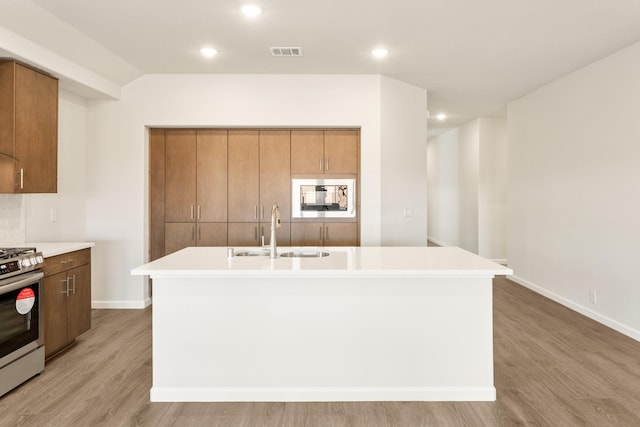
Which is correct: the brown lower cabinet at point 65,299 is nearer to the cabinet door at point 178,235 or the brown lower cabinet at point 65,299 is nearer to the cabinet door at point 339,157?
the cabinet door at point 178,235

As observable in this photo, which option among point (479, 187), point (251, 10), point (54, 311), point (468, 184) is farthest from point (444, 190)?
point (54, 311)

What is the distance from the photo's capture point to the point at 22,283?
282 centimetres

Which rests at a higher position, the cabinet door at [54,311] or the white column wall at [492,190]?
the white column wall at [492,190]

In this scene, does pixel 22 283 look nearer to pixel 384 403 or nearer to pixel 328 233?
pixel 384 403

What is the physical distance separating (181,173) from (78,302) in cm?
187

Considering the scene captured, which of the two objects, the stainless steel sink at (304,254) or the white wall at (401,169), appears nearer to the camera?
the stainless steel sink at (304,254)

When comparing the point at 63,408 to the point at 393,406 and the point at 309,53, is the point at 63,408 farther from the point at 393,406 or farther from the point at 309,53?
the point at 309,53

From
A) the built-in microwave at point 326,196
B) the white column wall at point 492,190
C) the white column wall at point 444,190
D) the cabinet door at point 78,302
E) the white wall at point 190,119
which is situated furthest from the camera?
the white column wall at point 444,190

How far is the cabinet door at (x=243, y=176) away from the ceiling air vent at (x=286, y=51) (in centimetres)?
110

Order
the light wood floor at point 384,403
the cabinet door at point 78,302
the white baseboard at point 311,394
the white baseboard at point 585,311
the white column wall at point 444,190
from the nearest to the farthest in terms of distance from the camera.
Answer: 1. the light wood floor at point 384,403
2. the white baseboard at point 311,394
3. the cabinet door at point 78,302
4. the white baseboard at point 585,311
5. the white column wall at point 444,190

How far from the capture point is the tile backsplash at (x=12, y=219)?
11.7 ft

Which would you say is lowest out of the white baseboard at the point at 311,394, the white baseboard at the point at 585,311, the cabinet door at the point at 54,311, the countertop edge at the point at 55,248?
the white baseboard at the point at 311,394

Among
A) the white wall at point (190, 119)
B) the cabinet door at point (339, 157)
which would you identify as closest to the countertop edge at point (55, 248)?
the white wall at point (190, 119)

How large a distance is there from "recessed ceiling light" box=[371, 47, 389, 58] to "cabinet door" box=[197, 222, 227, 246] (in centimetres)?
255
